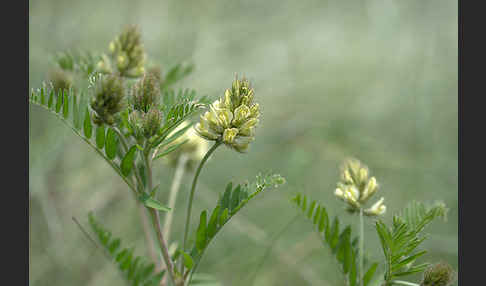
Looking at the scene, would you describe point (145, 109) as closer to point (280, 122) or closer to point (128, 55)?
point (128, 55)

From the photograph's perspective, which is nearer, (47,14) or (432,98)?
(47,14)

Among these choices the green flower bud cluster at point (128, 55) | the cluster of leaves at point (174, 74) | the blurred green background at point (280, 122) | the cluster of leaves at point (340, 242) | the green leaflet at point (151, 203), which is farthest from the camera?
the blurred green background at point (280, 122)

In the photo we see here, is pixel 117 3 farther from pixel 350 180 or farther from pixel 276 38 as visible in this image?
pixel 350 180

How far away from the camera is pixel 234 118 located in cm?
Answer: 91

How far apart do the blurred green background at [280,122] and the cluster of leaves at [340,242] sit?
0.62 metres

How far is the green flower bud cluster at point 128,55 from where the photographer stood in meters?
1.23

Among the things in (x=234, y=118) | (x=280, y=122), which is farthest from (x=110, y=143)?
(x=280, y=122)

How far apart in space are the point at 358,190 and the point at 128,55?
723 millimetres

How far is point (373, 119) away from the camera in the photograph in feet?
11.9

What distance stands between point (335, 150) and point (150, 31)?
2013 mm

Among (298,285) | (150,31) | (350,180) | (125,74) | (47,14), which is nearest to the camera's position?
(350,180)

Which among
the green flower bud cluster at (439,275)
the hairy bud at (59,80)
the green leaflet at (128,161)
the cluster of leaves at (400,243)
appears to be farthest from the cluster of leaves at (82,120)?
the green flower bud cluster at (439,275)

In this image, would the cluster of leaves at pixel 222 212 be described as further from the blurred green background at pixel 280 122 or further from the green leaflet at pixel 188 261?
the blurred green background at pixel 280 122

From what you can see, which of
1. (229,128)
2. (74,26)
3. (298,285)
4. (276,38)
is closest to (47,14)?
(74,26)
